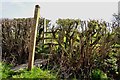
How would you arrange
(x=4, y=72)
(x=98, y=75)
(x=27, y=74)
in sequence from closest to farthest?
(x=27, y=74)
(x=4, y=72)
(x=98, y=75)

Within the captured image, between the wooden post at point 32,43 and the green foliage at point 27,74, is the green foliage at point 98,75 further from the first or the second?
the wooden post at point 32,43

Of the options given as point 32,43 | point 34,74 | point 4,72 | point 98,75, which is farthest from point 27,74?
point 98,75

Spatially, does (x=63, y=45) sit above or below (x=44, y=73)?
above

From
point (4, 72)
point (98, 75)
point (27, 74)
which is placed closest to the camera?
point (27, 74)

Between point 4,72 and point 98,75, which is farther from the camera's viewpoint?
point 98,75

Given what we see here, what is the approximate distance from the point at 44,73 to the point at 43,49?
307 cm

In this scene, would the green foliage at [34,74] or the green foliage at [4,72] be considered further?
the green foliage at [4,72]

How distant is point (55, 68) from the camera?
8094mm

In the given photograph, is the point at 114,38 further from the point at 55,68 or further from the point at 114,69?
the point at 55,68

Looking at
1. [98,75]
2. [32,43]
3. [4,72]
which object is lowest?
[98,75]

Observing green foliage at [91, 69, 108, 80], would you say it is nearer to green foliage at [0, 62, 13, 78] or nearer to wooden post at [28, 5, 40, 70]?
wooden post at [28, 5, 40, 70]

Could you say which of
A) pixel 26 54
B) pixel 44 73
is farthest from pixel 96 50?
pixel 26 54

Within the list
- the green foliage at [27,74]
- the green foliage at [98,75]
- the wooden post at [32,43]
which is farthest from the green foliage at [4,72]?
the green foliage at [98,75]

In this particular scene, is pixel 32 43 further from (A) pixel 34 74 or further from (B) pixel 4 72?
(B) pixel 4 72
